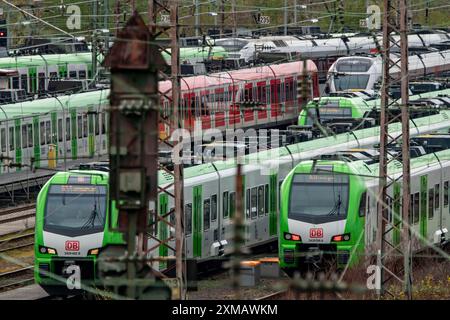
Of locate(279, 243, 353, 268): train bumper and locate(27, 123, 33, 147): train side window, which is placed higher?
locate(27, 123, 33, 147): train side window

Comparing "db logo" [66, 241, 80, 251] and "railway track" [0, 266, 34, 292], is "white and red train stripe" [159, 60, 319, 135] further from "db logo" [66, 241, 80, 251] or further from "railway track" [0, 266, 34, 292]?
"db logo" [66, 241, 80, 251]

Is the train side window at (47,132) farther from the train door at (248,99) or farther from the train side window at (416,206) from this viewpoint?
the train side window at (416,206)

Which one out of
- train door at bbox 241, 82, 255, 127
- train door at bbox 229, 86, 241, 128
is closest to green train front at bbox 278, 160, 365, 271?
train door at bbox 229, 86, 241, 128

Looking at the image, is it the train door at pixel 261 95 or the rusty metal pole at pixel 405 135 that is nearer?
the rusty metal pole at pixel 405 135

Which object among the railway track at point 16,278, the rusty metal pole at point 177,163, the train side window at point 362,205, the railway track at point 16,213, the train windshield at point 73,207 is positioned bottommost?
the railway track at point 16,213

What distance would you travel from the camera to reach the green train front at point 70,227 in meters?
27.5

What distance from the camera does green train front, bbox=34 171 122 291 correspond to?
Answer: 27.5 m

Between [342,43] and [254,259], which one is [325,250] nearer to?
[254,259]

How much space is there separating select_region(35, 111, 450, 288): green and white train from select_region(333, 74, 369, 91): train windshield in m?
17.0

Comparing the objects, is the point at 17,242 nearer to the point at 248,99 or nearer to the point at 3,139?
the point at 3,139

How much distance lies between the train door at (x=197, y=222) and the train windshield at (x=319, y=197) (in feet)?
5.98

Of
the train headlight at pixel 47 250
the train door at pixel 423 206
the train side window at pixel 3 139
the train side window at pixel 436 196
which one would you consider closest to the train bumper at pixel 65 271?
the train headlight at pixel 47 250

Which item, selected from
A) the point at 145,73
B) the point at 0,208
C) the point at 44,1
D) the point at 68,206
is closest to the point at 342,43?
the point at 44,1

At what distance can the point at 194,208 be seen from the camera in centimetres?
3009
